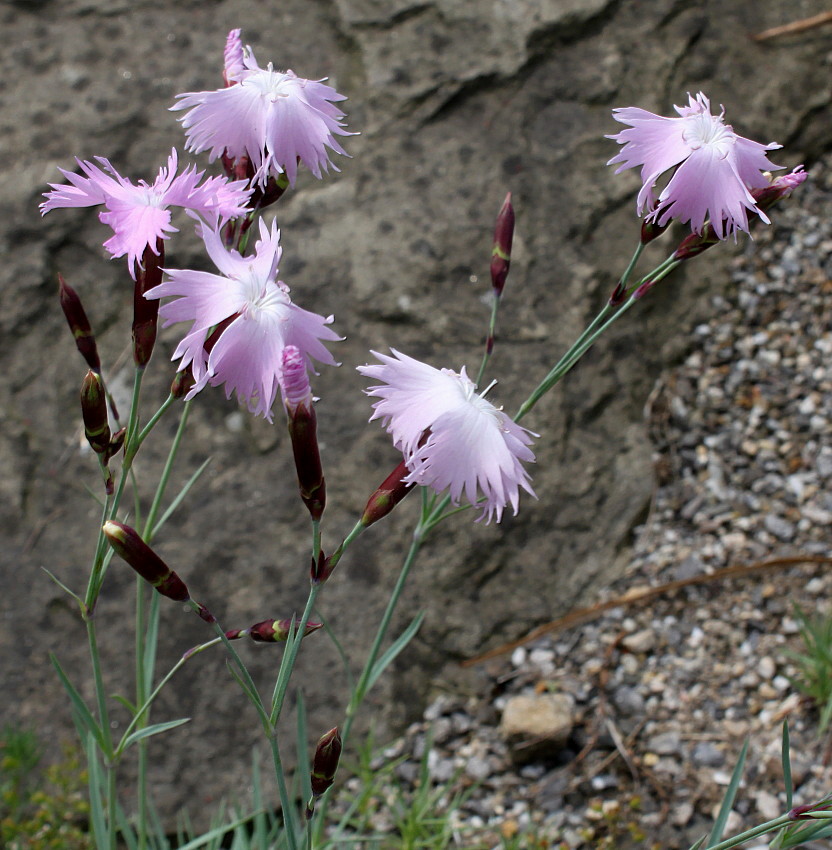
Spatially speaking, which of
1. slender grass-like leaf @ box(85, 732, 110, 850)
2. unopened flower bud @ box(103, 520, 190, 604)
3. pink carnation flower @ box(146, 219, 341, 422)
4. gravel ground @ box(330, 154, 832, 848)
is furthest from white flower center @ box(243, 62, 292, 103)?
gravel ground @ box(330, 154, 832, 848)

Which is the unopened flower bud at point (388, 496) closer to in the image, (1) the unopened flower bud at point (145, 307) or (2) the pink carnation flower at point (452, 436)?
(2) the pink carnation flower at point (452, 436)

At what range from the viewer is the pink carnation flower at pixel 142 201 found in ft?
2.69

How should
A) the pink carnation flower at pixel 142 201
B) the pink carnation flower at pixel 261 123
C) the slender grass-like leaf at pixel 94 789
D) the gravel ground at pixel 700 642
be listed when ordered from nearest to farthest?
the pink carnation flower at pixel 142 201 < the pink carnation flower at pixel 261 123 < the slender grass-like leaf at pixel 94 789 < the gravel ground at pixel 700 642

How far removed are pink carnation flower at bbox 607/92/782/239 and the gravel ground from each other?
1062 millimetres

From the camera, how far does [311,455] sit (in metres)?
0.77

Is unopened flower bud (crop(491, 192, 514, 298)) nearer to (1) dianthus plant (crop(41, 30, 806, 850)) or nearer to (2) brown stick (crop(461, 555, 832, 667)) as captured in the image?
(1) dianthus plant (crop(41, 30, 806, 850))

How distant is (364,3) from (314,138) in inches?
51.8

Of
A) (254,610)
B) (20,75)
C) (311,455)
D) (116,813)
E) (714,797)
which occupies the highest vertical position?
(20,75)

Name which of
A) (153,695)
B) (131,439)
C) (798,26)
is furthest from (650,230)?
(798,26)

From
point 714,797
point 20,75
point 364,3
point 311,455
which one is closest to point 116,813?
point 311,455

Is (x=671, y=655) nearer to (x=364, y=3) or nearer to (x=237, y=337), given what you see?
(x=237, y=337)

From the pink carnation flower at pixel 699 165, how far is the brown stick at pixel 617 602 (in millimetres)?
1075

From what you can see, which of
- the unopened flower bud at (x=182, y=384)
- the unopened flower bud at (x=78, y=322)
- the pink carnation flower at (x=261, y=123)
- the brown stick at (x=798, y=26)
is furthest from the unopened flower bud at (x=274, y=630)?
the brown stick at (x=798, y=26)

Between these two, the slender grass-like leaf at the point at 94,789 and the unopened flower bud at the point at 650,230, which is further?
the slender grass-like leaf at the point at 94,789
